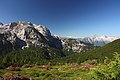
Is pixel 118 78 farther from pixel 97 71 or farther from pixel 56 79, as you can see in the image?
pixel 56 79

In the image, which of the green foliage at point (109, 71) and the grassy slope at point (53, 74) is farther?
the grassy slope at point (53, 74)

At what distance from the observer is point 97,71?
15.9 meters

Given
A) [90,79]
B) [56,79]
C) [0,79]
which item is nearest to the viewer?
[90,79]

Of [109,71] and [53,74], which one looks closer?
[109,71]

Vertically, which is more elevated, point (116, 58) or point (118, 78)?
point (116, 58)

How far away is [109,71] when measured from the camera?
1527 centimetres

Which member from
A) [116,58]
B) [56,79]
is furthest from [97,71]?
[56,79]

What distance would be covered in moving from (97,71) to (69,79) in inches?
522

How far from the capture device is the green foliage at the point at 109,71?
49.2 ft

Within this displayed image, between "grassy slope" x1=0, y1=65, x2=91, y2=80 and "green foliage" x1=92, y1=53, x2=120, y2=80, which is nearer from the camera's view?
"green foliage" x1=92, y1=53, x2=120, y2=80

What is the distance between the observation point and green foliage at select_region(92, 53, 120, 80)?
15.0 m

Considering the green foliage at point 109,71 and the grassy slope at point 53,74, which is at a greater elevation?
the green foliage at point 109,71

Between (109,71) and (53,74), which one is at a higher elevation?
(109,71)

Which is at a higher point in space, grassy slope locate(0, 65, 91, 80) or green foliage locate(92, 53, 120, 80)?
Result: green foliage locate(92, 53, 120, 80)
